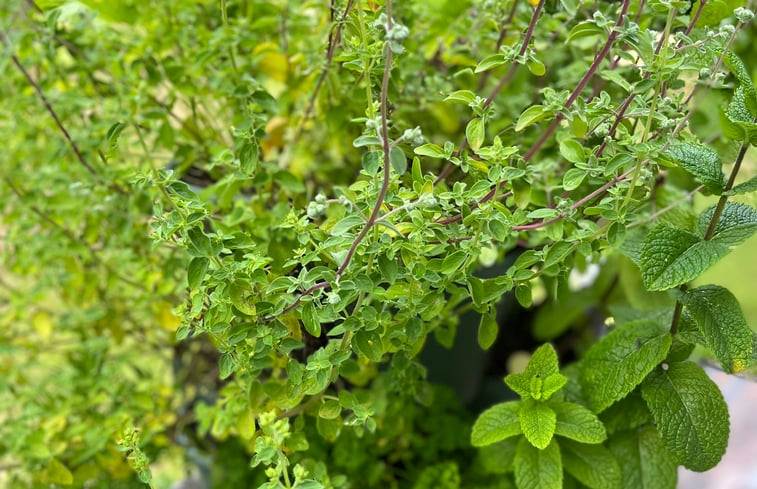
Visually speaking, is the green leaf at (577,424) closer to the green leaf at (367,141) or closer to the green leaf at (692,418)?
the green leaf at (692,418)

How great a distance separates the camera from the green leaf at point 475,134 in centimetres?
46

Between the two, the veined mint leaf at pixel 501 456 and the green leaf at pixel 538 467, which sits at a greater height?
the green leaf at pixel 538 467

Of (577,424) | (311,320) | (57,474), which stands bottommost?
(57,474)

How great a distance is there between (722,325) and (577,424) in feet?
0.46

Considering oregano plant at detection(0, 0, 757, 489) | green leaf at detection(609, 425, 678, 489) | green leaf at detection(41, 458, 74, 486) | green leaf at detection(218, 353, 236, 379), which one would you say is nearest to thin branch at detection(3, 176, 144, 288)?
oregano plant at detection(0, 0, 757, 489)

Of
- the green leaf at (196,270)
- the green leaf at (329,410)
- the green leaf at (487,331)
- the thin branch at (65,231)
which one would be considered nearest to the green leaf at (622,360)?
the green leaf at (487,331)

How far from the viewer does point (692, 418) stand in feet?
1.77

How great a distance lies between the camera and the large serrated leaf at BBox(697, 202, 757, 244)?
492 millimetres

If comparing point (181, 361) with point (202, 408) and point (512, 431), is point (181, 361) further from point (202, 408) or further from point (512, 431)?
point (512, 431)

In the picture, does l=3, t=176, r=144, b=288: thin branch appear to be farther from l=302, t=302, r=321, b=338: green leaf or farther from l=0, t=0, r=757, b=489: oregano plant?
l=302, t=302, r=321, b=338: green leaf

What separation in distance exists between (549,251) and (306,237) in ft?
0.58

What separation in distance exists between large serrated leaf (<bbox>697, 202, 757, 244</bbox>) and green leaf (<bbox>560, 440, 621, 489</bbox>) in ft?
0.70

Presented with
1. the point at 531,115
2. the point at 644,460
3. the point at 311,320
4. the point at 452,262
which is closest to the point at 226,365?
the point at 311,320

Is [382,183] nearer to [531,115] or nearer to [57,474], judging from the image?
[531,115]
